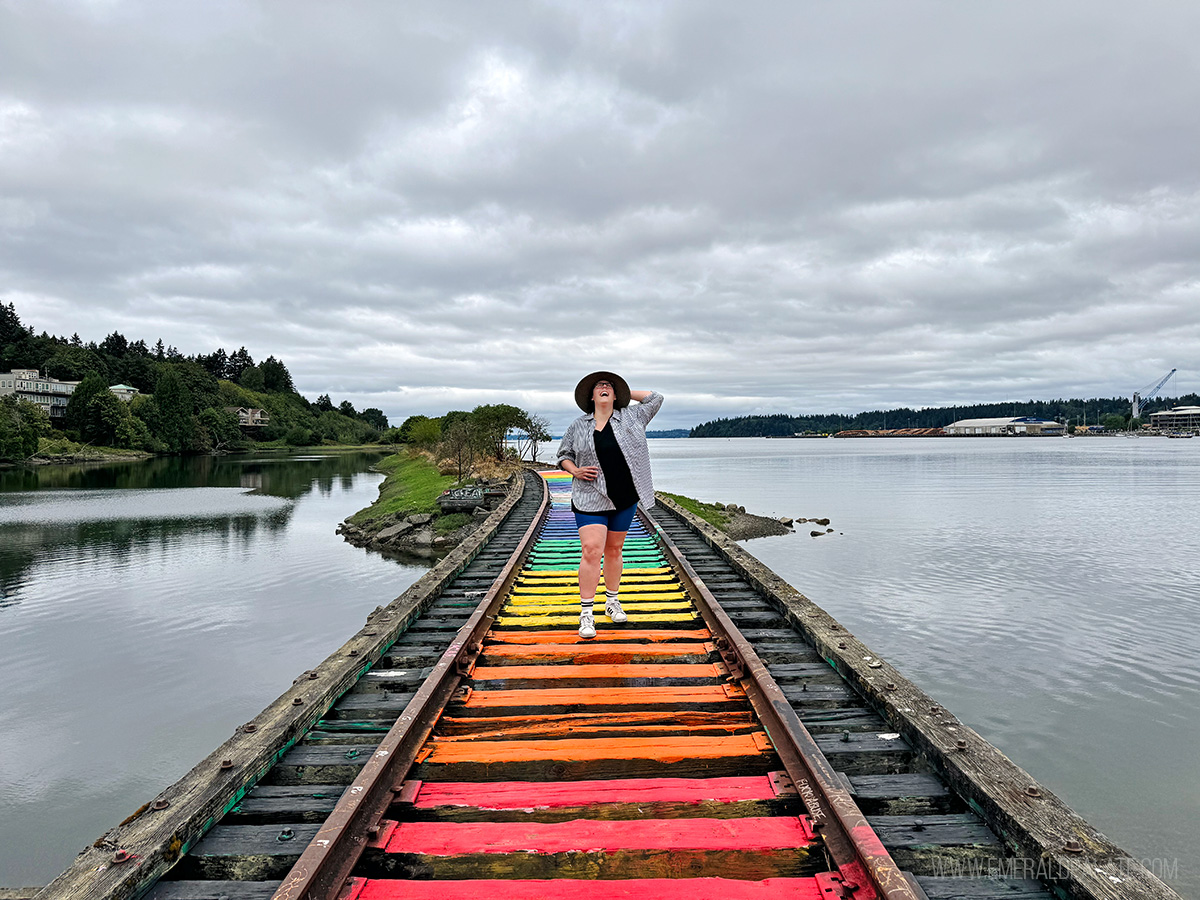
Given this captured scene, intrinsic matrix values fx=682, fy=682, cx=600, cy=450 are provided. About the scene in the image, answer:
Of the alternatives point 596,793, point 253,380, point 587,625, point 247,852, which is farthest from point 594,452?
point 253,380

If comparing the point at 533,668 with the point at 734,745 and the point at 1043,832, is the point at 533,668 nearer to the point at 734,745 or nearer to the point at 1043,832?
the point at 734,745

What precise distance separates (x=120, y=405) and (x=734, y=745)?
300 feet

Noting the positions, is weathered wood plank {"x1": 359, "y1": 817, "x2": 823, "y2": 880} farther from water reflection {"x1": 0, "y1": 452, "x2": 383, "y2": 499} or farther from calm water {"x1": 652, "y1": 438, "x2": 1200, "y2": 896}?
water reflection {"x1": 0, "y1": 452, "x2": 383, "y2": 499}

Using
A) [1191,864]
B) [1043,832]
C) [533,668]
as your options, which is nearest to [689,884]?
[1043,832]

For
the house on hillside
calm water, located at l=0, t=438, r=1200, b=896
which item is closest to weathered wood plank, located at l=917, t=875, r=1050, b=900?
calm water, located at l=0, t=438, r=1200, b=896

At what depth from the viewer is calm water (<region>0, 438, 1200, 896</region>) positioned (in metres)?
6.77

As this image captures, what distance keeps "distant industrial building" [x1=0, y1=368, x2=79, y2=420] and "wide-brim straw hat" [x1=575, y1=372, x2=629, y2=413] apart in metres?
96.0

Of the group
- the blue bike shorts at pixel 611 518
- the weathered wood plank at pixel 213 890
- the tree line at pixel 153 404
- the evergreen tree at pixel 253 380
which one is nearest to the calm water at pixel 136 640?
the weathered wood plank at pixel 213 890

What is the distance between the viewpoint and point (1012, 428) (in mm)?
180250

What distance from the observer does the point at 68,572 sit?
660 inches

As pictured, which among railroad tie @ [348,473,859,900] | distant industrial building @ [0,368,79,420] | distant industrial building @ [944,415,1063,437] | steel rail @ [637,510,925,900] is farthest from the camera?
distant industrial building @ [944,415,1063,437]

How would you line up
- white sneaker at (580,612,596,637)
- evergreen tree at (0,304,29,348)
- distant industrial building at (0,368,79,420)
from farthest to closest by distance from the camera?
evergreen tree at (0,304,29,348) → distant industrial building at (0,368,79,420) → white sneaker at (580,612,596,637)

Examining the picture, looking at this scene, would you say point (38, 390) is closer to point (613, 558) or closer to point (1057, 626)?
point (613, 558)

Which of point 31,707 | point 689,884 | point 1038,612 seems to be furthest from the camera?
point 1038,612
